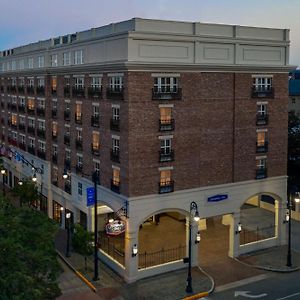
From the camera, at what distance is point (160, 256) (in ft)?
124

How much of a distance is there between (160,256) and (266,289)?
869 cm

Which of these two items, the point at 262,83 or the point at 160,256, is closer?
the point at 160,256

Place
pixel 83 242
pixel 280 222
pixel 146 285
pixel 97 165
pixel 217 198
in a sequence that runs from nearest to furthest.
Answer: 1. pixel 146 285
2. pixel 83 242
3. pixel 217 198
4. pixel 97 165
5. pixel 280 222

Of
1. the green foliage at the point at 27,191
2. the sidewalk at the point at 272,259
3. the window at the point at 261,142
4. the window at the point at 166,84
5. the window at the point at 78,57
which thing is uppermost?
the window at the point at 78,57

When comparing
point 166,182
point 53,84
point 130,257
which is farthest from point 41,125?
point 130,257

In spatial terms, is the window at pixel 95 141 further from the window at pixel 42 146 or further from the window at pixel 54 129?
the window at pixel 42 146

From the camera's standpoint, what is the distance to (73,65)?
42000 mm

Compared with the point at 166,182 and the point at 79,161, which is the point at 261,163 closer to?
the point at 166,182

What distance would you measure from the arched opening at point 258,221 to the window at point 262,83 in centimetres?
910

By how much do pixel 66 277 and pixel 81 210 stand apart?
8.86 meters

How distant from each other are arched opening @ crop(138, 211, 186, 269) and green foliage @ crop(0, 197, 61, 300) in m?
13.0

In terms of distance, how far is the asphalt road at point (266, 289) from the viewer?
103 feet

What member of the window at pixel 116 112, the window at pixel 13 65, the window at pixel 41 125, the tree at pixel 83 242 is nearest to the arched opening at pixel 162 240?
the tree at pixel 83 242

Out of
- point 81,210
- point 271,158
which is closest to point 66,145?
point 81,210
